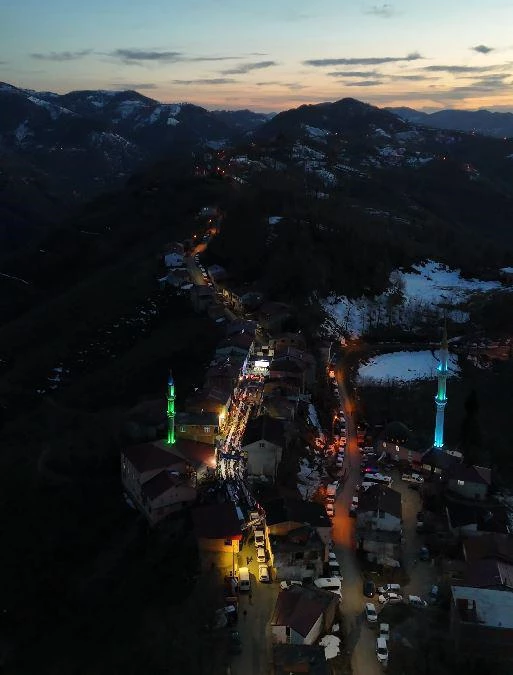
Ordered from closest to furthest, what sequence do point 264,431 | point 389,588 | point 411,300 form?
point 389,588 → point 264,431 → point 411,300

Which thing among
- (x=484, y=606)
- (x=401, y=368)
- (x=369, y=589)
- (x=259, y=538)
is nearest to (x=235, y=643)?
(x=259, y=538)

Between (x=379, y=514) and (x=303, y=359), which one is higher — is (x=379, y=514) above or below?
above

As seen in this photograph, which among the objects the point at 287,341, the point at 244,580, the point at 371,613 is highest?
the point at 244,580

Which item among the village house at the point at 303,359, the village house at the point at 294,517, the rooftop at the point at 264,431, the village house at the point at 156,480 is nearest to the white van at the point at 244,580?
the village house at the point at 294,517

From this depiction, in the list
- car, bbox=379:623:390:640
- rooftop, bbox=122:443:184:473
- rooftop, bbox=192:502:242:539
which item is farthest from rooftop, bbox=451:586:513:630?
rooftop, bbox=122:443:184:473

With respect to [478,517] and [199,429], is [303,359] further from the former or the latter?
[478,517]

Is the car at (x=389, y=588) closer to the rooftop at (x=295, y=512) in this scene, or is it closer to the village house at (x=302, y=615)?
the village house at (x=302, y=615)
